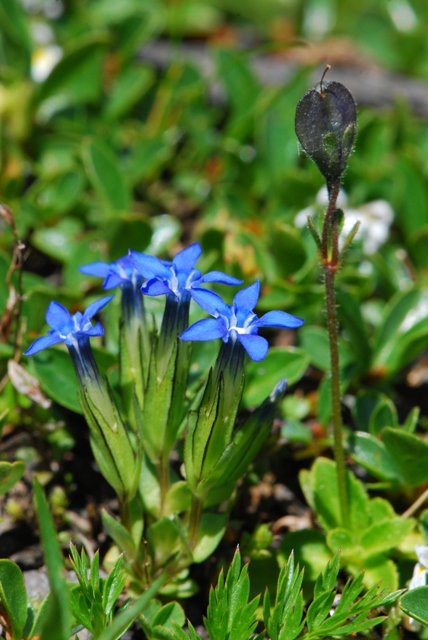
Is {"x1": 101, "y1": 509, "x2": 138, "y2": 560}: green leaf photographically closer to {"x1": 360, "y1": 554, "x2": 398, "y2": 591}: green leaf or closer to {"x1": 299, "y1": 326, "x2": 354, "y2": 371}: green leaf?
{"x1": 360, "y1": 554, "x2": 398, "y2": 591}: green leaf

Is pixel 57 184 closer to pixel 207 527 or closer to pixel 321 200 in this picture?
pixel 321 200

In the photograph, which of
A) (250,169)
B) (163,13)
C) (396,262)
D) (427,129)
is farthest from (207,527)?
(163,13)

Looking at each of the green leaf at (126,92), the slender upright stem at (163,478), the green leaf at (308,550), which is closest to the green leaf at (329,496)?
the green leaf at (308,550)

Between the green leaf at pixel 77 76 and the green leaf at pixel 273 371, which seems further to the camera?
the green leaf at pixel 77 76

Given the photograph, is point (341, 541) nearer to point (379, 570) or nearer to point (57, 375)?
point (379, 570)

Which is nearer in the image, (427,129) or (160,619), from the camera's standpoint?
(160,619)

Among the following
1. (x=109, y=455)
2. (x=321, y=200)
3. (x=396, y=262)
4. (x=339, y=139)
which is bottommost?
(x=109, y=455)

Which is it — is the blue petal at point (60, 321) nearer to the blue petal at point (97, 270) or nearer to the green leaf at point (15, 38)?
the blue petal at point (97, 270)
